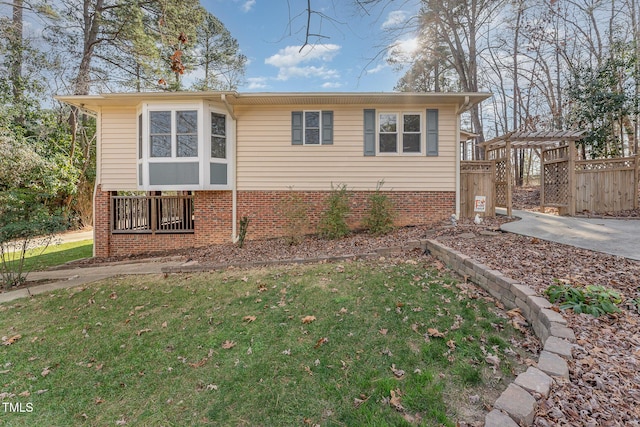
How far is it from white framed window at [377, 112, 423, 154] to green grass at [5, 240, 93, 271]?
30.1 ft

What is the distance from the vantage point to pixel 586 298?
2936 mm

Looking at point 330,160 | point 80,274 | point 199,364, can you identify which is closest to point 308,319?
point 199,364

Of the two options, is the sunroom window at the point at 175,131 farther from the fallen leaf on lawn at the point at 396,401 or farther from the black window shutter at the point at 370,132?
the fallen leaf on lawn at the point at 396,401

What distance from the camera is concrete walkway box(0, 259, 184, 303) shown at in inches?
221

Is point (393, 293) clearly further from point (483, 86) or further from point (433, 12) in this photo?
point (483, 86)

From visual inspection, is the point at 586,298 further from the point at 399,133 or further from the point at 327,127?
the point at 327,127

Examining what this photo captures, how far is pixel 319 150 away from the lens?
28.0ft

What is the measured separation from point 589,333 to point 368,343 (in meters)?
1.90

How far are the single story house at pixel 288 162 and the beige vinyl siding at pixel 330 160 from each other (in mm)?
30

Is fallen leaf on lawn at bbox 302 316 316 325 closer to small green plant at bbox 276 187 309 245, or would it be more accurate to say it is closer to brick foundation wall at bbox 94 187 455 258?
small green plant at bbox 276 187 309 245

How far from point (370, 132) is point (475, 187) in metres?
3.56

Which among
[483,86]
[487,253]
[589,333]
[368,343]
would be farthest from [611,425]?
[483,86]

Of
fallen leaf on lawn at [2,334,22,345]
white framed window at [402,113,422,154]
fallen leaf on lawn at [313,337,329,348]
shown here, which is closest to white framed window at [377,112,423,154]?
white framed window at [402,113,422,154]

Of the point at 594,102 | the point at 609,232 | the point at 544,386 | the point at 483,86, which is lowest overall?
the point at 544,386
